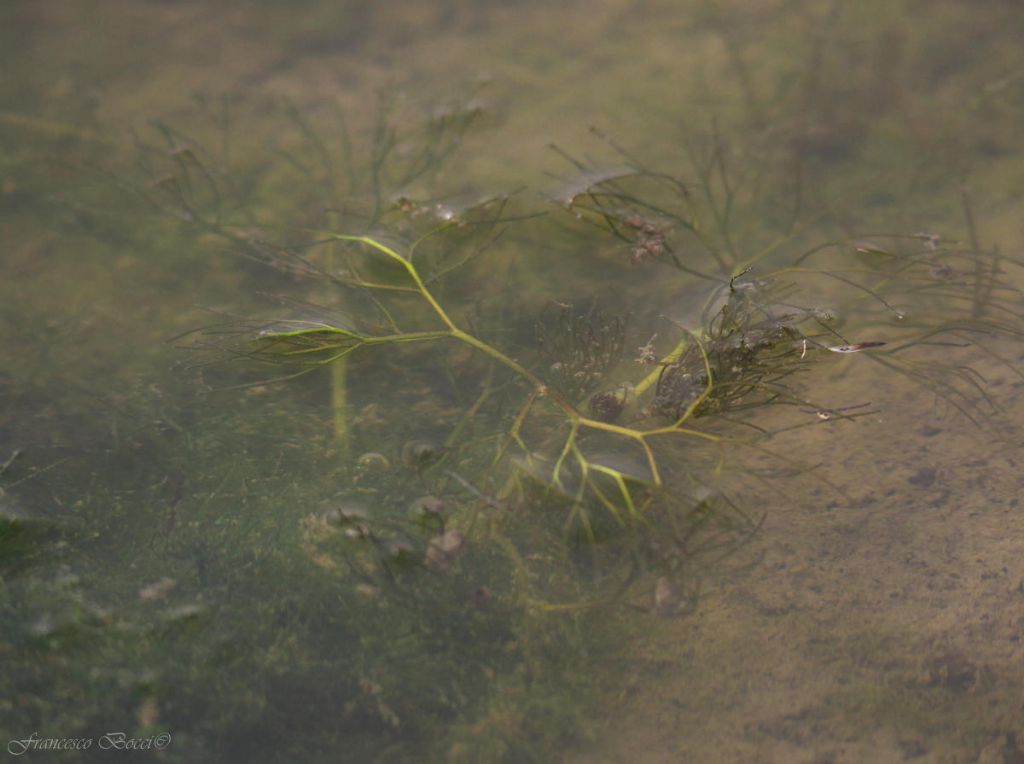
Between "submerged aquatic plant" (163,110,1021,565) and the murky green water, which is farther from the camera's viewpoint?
"submerged aquatic plant" (163,110,1021,565)

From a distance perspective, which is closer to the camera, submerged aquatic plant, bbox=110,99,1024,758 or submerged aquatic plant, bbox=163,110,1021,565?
submerged aquatic plant, bbox=110,99,1024,758

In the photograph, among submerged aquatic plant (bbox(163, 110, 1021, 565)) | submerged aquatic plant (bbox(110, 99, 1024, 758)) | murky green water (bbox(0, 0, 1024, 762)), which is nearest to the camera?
murky green water (bbox(0, 0, 1024, 762))

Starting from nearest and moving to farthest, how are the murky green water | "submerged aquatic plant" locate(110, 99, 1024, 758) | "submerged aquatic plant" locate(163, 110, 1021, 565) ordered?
the murky green water, "submerged aquatic plant" locate(110, 99, 1024, 758), "submerged aquatic plant" locate(163, 110, 1021, 565)

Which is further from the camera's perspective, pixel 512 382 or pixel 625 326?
pixel 625 326

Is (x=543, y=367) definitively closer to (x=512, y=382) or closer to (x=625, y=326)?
(x=512, y=382)

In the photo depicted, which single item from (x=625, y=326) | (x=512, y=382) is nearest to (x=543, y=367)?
(x=512, y=382)

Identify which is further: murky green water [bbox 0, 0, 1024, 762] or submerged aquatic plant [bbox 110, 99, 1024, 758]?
submerged aquatic plant [bbox 110, 99, 1024, 758]

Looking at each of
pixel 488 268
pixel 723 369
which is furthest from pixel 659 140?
pixel 723 369

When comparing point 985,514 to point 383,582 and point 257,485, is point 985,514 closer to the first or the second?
point 383,582
